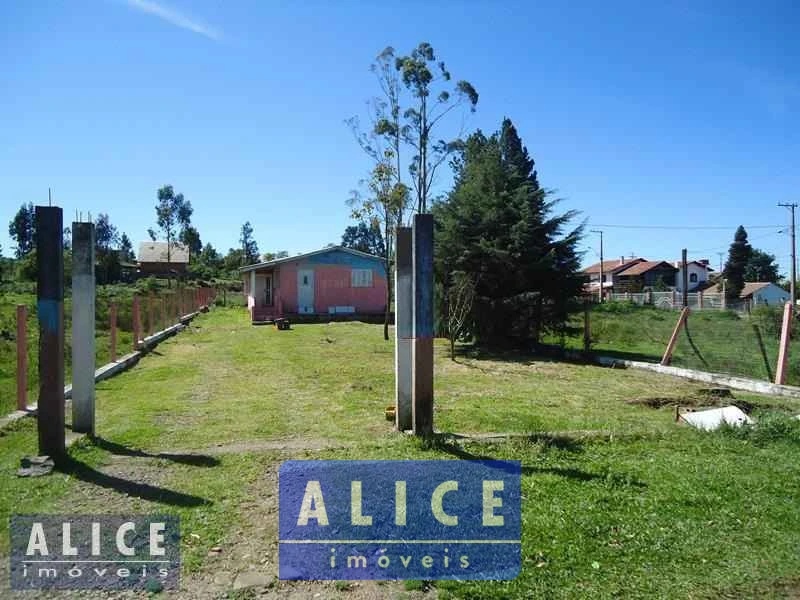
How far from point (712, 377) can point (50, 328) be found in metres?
11.1

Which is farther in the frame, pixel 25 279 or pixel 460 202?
pixel 25 279

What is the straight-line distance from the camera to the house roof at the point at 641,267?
7076 cm

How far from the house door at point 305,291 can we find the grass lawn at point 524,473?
1818 cm

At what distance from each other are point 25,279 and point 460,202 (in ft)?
108

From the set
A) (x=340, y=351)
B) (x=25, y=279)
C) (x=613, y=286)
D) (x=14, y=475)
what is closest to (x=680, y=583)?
(x=14, y=475)

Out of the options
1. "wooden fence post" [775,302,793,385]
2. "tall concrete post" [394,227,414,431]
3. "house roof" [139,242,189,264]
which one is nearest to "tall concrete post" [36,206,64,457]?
"tall concrete post" [394,227,414,431]

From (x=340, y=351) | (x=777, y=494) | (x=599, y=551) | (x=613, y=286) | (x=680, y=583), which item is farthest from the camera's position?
(x=613, y=286)

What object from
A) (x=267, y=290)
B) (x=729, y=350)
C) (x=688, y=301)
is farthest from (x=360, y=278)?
(x=688, y=301)

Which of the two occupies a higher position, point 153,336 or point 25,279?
point 25,279

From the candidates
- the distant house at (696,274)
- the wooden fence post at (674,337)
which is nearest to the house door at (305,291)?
the wooden fence post at (674,337)

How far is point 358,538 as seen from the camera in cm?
368

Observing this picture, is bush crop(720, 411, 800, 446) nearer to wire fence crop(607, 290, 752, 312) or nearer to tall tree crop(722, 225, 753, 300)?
wire fence crop(607, 290, 752, 312)

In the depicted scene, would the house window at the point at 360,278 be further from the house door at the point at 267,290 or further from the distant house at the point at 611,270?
the distant house at the point at 611,270

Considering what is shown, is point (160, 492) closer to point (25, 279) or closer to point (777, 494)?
point (777, 494)
